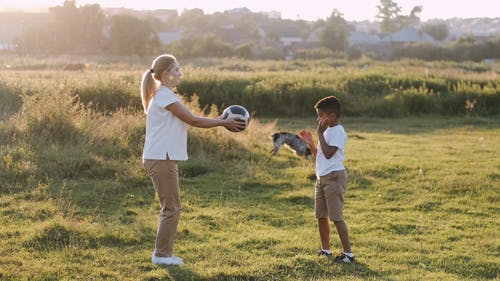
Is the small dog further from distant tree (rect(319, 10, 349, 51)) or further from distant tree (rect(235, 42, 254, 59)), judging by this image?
distant tree (rect(319, 10, 349, 51))

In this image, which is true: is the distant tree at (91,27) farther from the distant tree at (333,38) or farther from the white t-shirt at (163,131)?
the white t-shirt at (163,131)

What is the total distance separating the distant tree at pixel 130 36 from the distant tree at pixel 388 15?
345ft

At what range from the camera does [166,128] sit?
616 cm

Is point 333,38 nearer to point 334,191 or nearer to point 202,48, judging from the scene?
point 202,48

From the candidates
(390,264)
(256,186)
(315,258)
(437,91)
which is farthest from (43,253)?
(437,91)

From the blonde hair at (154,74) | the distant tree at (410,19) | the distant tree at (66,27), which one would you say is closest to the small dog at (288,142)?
the blonde hair at (154,74)

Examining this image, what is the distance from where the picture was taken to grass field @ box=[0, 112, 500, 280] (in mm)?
6480

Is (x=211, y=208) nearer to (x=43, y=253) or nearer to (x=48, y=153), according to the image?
(x=43, y=253)

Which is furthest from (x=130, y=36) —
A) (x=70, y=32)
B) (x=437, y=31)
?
(x=437, y=31)

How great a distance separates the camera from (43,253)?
266 inches

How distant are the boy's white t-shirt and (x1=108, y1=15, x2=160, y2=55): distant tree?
177ft

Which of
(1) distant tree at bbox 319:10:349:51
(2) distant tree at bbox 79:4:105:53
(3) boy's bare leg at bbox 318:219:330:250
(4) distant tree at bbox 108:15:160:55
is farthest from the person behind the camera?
(1) distant tree at bbox 319:10:349:51

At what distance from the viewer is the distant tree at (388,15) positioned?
15738 centimetres

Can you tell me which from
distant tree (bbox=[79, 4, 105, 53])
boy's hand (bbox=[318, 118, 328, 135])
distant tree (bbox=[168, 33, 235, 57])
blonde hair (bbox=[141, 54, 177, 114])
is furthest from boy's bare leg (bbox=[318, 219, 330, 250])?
distant tree (bbox=[79, 4, 105, 53])
